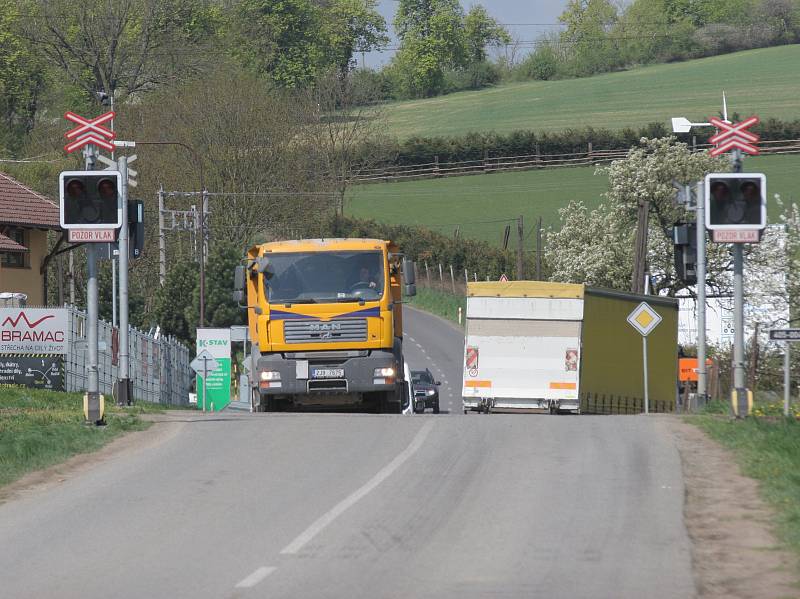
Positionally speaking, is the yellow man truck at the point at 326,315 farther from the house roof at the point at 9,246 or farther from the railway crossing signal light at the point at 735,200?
the house roof at the point at 9,246

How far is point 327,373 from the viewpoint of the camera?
23234 mm

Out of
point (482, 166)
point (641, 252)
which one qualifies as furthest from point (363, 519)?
point (482, 166)

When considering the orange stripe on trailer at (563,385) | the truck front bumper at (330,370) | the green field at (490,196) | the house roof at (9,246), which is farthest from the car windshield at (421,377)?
the green field at (490,196)

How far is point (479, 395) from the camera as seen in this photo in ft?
104

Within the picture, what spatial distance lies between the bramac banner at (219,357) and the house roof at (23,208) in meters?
8.85

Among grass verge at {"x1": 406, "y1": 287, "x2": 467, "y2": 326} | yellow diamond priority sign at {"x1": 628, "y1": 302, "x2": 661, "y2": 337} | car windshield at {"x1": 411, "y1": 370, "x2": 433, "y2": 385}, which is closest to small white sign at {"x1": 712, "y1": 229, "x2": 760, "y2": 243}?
yellow diamond priority sign at {"x1": 628, "y1": 302, "x2": 661, "y2": 337}

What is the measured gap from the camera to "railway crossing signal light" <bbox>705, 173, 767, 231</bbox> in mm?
18125

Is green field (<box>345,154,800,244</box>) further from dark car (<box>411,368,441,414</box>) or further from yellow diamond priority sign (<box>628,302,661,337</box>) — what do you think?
yellow diamond priority sign (<box>628,302,661,337</box>)

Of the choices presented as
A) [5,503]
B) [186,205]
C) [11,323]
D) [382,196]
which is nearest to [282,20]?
[382,196]

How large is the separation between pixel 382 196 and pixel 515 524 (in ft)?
279

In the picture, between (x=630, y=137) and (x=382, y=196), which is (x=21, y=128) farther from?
(x=630, y=137)

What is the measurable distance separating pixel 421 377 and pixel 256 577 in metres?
A: 36.7

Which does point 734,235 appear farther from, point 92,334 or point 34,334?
point 34,334

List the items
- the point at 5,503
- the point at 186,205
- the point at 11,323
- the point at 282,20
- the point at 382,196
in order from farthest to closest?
the point at 282,20, the point at 382,196, the point at 186,205, the point at 11,323, the point at 5,503
